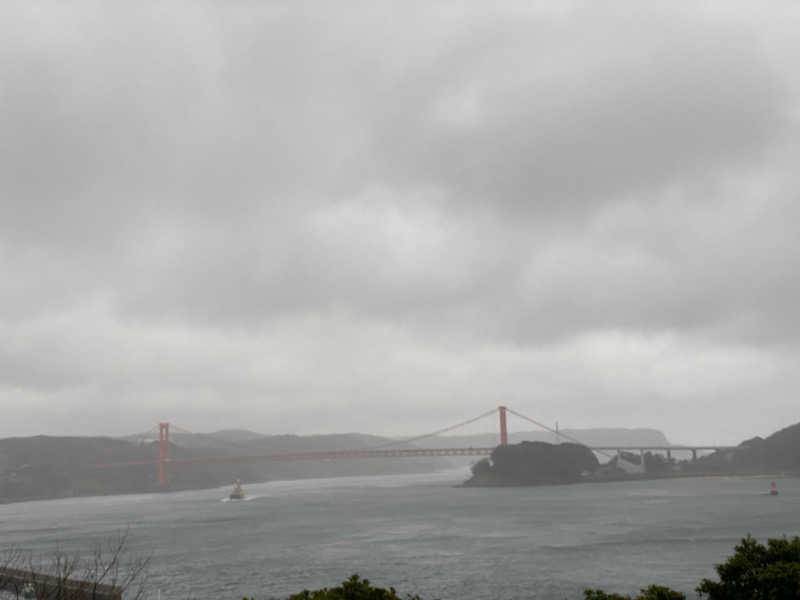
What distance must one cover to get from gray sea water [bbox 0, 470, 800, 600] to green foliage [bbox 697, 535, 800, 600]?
20.6 metres

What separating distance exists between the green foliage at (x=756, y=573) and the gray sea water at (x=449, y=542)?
20.6m

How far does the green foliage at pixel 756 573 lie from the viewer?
1806 cm

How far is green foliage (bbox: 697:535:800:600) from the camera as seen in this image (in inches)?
711

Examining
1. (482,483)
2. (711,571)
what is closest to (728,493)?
(482,483)

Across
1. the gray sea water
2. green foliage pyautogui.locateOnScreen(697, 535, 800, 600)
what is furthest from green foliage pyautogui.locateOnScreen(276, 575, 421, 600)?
the gray sea water

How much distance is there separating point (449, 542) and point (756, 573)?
47969mm

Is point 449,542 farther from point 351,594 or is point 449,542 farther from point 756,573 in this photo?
point 351,594

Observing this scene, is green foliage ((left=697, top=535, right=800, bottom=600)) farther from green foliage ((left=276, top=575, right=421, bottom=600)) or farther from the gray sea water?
the gray sea water

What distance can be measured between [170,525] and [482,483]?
94.4 m

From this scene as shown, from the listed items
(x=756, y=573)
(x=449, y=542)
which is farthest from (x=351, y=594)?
(x=449, y=542)

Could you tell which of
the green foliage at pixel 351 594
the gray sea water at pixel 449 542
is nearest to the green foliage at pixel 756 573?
the green foliage at pixel 351 594

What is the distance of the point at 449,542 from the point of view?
63.8 meters

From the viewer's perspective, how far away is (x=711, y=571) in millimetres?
43406

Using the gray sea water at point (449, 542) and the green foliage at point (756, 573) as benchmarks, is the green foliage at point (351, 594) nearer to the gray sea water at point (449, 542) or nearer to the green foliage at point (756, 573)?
the green foliage at point (756, 573)
